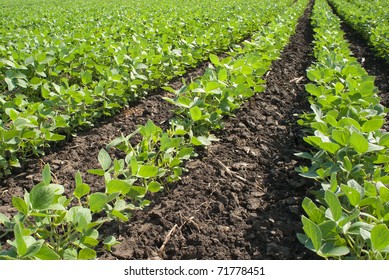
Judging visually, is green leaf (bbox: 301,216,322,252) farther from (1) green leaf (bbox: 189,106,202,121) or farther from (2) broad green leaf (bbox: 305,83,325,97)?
(2) broad green leaf (bbox: 305,83,325,97)

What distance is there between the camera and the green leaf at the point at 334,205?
5.01 feet

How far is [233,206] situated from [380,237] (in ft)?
3.49

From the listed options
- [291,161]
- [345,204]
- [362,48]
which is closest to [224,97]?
[291,161]


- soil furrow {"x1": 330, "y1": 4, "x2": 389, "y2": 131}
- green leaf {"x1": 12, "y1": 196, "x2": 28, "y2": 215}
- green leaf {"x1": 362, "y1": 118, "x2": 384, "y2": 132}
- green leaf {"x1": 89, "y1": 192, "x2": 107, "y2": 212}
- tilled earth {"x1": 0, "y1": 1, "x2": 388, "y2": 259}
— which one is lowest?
soil furrow {"x1": 330, "y1": 4, "x2": 389, "y2": 131}

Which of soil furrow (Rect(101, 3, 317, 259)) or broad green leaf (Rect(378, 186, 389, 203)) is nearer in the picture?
broad green leaf (Rect(378, 186, 389, 203))

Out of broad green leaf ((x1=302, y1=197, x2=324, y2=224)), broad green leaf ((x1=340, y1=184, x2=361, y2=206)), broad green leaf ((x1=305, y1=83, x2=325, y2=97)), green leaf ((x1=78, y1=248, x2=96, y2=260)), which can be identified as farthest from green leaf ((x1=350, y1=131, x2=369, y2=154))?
green leaf ((x1=78, y1=248, x2=96, y2=260))

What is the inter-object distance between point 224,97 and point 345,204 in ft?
5.27

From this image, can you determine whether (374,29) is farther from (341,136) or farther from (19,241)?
(19,241)

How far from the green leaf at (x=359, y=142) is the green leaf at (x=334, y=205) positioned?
0.46 m

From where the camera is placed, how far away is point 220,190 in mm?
2559

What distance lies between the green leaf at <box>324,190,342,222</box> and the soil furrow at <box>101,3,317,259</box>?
483mm

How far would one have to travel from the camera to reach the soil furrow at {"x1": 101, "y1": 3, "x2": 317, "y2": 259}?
2.03 meters

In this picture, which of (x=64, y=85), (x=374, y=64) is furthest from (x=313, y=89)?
(x=374, y=64)

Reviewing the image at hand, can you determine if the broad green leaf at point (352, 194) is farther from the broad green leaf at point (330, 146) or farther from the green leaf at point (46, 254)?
the green leaf at point (46, 254)
